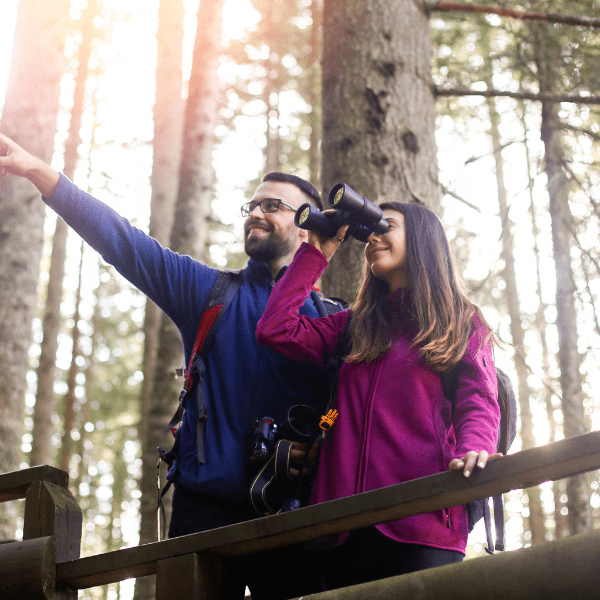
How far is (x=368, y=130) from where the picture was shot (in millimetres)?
4430

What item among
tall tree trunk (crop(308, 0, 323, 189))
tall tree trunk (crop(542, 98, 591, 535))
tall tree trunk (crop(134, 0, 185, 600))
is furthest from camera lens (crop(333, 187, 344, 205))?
tall tree trunk (crop(308, 0, 323, 189))

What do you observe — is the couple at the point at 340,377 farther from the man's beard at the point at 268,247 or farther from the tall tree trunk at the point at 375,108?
the tall tree trunk at the point at 375,108

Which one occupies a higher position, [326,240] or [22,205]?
[22,205]

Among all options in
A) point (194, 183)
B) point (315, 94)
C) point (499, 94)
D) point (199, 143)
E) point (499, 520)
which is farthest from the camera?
point (315, 94)

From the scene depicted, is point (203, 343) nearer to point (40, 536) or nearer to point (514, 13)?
point (40, 536)

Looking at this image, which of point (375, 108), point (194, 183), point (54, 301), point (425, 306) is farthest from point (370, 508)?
point (54, 301)

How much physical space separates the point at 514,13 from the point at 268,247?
2923mm

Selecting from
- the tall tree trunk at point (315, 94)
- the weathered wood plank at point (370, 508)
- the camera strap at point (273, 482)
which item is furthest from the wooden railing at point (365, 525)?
the tall tree trunk at point (315, 94)

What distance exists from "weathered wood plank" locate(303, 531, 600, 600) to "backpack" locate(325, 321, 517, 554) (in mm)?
449

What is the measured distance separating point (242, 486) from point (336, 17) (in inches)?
137

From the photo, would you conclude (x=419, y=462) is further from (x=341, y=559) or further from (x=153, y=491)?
(x=153, y=491)

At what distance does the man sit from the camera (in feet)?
8.77

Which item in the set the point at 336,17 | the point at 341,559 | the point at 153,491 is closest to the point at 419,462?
the point at 341,559

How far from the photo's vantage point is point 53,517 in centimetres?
271
